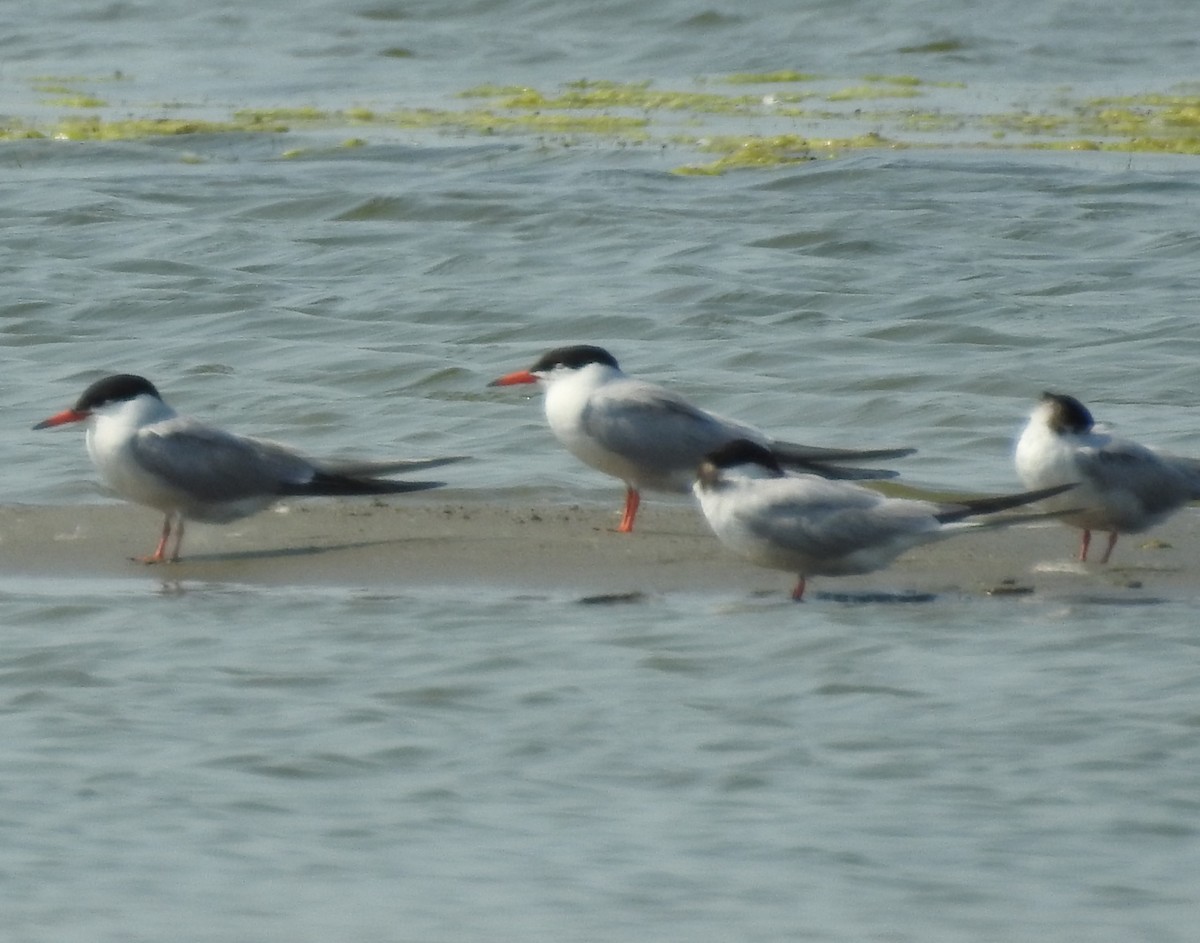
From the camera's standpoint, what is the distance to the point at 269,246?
53.4ft

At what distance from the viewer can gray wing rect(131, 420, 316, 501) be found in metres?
8.26

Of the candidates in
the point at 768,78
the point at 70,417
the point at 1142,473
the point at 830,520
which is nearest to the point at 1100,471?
the point at 1142,473

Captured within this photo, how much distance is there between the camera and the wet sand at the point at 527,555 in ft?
25.9

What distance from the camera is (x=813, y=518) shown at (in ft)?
24.5

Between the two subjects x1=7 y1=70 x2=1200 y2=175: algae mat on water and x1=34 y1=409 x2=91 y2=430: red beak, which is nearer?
x1=34 y1=409 x2=91 y2=430: red beak

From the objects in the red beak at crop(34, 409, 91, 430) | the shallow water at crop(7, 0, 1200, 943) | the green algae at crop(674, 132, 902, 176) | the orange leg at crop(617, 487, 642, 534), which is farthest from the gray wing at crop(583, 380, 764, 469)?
the green algae at crop(674, 132, 902, 176)

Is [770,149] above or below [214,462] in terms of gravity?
above

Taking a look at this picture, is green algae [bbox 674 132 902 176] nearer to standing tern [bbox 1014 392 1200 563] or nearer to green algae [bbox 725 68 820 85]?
green algae [bbox 725 68 820 85]

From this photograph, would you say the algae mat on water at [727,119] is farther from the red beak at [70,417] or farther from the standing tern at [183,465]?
the red beak at [70,417]

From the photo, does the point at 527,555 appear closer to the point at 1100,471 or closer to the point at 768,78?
the point at 1100,471

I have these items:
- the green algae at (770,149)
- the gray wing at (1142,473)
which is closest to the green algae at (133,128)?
the green algae at (770,149)

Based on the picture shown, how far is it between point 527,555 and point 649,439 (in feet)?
2.30

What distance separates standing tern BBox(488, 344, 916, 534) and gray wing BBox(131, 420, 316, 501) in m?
1.03

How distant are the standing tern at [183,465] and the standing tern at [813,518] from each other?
1.38 metres
